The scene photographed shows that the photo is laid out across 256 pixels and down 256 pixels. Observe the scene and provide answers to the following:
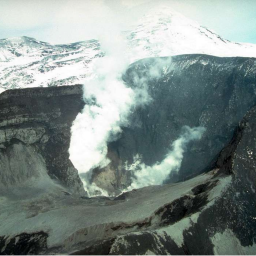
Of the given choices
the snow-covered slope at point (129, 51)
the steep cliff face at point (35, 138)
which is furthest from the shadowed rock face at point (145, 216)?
the snow-covered slope at point (129, 51)

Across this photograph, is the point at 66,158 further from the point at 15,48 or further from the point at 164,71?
the point at 15,48

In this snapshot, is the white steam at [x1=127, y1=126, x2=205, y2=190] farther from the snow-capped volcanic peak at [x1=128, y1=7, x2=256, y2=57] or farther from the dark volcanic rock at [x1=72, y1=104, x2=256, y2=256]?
the snow-capped volcanic peak at [x1=128, y1=7, x2=256, y2=57]

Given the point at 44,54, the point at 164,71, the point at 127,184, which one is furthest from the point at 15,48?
the point at 127,184

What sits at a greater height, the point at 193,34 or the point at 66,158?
the point at 193,34

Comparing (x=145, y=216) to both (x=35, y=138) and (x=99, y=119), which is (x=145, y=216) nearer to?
(x=35, y=138)

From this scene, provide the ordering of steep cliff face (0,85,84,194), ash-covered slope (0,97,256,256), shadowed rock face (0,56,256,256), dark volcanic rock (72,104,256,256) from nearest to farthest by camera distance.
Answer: dark volcanic rock (72,104,256,256) → ash-covered slope (0,97,256,256) → shadowed rock face (0,56,256,256) → steep cliff face (0,85,84,194)

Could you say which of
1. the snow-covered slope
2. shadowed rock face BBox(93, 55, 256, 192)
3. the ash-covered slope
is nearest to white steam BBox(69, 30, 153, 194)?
shadowed rock face BBox(93, 55, 256, 192)
